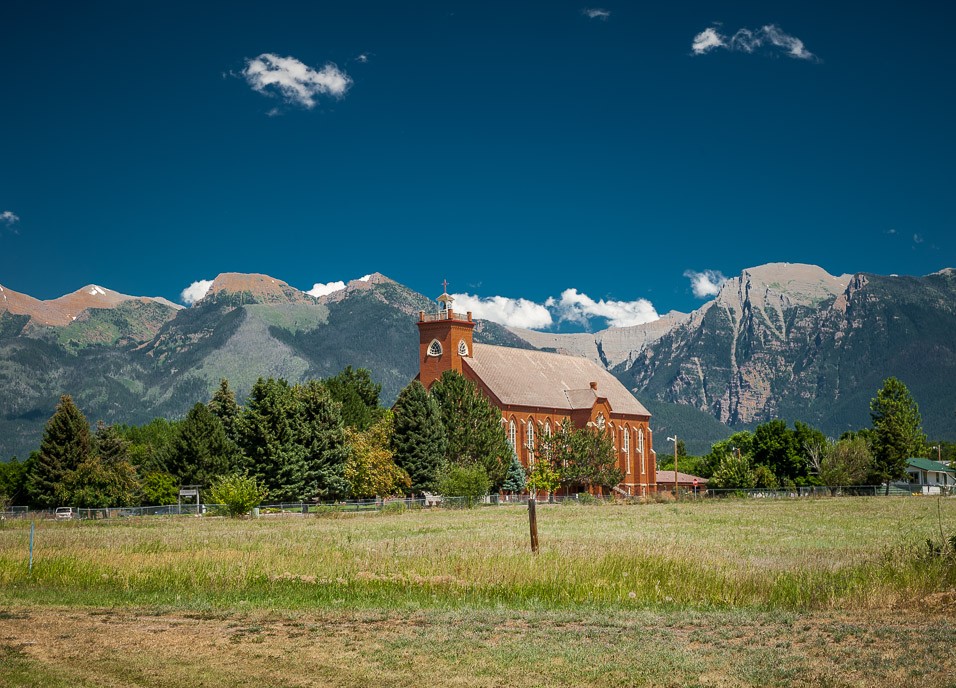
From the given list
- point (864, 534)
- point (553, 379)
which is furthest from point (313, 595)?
point (553, 379)

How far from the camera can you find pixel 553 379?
380 feet

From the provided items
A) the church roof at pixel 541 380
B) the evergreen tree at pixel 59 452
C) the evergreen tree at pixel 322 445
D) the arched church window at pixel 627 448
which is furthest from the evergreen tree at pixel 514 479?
the evergreen tree at pixel 59 452

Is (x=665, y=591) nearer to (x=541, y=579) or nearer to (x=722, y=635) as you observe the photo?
(x=541, y=579)

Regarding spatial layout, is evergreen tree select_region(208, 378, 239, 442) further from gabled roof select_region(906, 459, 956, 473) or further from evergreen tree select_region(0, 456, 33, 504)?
gabled roof select_region(906, 459, 956, 473)

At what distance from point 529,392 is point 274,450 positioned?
44222 millimetres

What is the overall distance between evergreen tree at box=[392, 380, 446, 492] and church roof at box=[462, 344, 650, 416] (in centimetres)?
1750

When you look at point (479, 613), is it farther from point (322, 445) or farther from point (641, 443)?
point (641, 443)

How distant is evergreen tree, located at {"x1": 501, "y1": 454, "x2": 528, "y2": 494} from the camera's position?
94.7 m

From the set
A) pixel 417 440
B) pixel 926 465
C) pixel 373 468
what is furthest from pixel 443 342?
pixel 926 465

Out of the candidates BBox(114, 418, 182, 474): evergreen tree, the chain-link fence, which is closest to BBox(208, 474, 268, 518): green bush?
the chain-link fence

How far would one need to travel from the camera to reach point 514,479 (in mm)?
95188

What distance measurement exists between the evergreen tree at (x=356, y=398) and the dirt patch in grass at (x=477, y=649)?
215 feet

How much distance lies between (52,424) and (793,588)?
6441cm

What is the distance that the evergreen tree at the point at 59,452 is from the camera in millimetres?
72625
